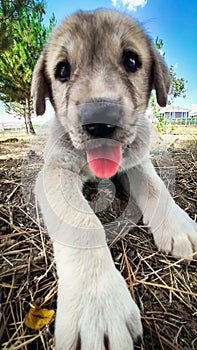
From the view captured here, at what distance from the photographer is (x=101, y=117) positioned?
2.45ft

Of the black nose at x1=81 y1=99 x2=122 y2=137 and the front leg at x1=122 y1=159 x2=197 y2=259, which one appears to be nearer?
the black nose at x1=81 y1=99 x2=122 y2=137

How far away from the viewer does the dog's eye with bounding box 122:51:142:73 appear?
1.01m

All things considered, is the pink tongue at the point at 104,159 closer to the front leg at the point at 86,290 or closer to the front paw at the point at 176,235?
the front leg at the point at 86,290

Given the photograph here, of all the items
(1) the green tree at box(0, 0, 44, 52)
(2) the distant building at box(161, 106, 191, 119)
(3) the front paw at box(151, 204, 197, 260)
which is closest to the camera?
(3) the front paw at box(151, 204, 197, 260)

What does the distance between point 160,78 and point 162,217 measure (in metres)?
0.68

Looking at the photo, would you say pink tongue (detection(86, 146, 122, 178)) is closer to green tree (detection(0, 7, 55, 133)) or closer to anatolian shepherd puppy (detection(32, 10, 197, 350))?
anatolian shepherd puppy (detection(32, 10, 197, 350))

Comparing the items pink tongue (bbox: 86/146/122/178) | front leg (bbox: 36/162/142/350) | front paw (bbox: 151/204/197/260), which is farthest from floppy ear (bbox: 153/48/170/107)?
front leg (bbox: 36/162/142/350)

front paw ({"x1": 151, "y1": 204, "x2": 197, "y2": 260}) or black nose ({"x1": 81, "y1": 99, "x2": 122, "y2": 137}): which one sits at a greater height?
black nose ({"x1": 81, "y1": 99, "x2": 122, "y2": 137})

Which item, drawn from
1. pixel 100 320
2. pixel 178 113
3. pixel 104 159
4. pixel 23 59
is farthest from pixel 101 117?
pixel 178 113

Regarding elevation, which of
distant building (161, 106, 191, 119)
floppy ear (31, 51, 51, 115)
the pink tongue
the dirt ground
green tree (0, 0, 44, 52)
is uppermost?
green tree (0, 0, 44, 52)

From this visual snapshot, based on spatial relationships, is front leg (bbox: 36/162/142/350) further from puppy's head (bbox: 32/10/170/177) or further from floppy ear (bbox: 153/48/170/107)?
floppy ear (bbox: 153/48/170/107)

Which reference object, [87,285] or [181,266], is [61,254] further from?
[181,266]

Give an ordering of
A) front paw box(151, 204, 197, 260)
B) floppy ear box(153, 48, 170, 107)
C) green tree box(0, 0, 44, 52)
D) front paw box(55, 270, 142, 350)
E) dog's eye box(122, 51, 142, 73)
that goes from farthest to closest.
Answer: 1. green tree box(0, 0, 44, 52)
2. floppy ear box(153, 48, 170, 107)
3. dog's eye box(122, 51, 142, 73)
4. front paw box(151, 204, 197, 260)
5. front paw box(55, 270, 142, 350)

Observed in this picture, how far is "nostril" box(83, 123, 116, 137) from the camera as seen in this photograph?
2.55 ft
